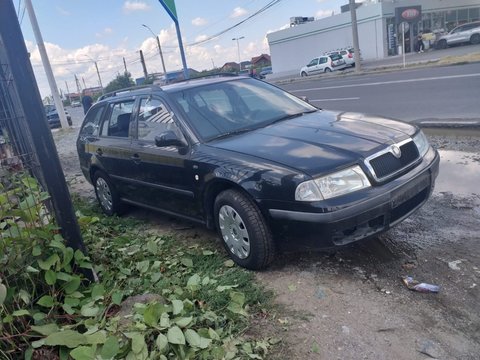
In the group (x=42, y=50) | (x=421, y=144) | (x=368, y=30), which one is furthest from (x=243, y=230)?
(x=368, y=30)

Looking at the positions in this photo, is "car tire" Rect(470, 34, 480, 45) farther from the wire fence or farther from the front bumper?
the wire fence

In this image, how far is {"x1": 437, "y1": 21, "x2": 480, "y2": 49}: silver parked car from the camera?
30156 mm

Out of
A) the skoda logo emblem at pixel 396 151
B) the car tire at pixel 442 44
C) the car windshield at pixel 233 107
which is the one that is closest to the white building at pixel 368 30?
the car tire at pixel 442 44

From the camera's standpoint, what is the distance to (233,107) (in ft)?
14.0

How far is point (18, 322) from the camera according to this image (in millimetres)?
2729

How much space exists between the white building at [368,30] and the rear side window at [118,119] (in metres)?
35.8

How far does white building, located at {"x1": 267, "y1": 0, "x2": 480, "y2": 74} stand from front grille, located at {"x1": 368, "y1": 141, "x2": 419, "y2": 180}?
36251mm

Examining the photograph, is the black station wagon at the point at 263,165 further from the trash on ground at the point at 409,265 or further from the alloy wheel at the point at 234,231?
the trash on ground at the point at 409,265

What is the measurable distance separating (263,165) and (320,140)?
0.56m


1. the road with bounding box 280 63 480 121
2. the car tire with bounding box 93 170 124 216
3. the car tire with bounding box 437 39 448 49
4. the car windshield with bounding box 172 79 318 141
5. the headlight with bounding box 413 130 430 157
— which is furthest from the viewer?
the car tire with bounding box 437 39 448 49

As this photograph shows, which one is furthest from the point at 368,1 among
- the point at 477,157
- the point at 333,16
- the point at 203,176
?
the point at 203,176

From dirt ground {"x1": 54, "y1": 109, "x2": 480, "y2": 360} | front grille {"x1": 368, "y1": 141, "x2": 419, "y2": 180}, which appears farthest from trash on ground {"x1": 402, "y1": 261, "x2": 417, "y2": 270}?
front grille {"x1": 368, "y1": 141, "x2": 419, "y2": 180}

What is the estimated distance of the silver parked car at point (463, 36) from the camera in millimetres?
30156

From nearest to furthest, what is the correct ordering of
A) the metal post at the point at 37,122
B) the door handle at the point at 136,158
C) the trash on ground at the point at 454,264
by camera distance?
1. the metal post at the point at 37,122
2. the trash on ground at the point at 454,264
3. the door handle at the point at 136,158
